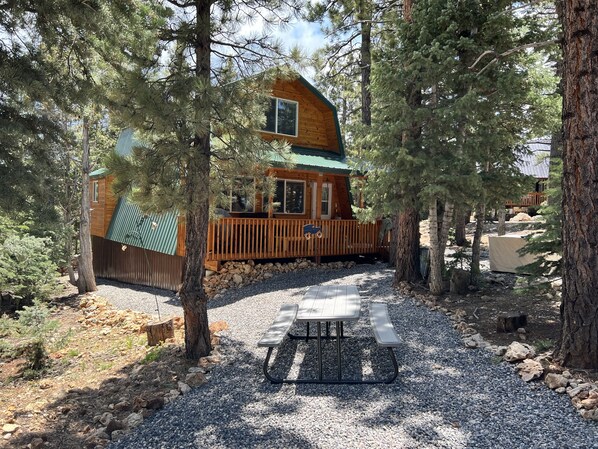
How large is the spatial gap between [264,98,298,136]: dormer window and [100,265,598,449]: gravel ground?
8988mm

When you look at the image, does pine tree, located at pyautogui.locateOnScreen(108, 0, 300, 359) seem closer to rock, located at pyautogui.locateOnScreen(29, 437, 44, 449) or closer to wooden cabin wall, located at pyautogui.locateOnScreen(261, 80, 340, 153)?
rock, located at pyautogui.locateOnScreen(29, 437, 44, 449)

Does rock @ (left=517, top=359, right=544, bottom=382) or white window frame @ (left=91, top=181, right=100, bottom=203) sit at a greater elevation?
white window frame @ (left=91, top=181, right=100, bottom=203)

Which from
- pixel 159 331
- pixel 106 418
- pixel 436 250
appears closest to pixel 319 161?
pixel 436 250

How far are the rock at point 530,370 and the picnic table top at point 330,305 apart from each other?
1.79 meters

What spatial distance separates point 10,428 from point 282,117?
11101mm

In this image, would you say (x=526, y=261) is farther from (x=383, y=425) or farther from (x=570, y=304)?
(x=383, y=425)

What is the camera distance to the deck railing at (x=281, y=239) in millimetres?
10914

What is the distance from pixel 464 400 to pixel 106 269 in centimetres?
1602

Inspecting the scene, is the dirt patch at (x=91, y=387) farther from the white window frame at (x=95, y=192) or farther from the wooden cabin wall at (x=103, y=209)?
the white window frame at (x=95, y=192)

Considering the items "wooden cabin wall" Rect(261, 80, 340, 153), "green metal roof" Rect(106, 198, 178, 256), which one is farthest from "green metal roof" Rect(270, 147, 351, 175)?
"green metal roof" Rect(106, 198, 178, 256)

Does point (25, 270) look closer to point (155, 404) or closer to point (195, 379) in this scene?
point (195, 379)

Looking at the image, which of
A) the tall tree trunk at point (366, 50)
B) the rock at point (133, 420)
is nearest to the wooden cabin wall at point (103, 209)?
the tall tree trunk at point (366, 50)

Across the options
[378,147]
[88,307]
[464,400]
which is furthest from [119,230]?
[464,400]

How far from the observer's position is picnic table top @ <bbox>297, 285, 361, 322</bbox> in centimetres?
452
